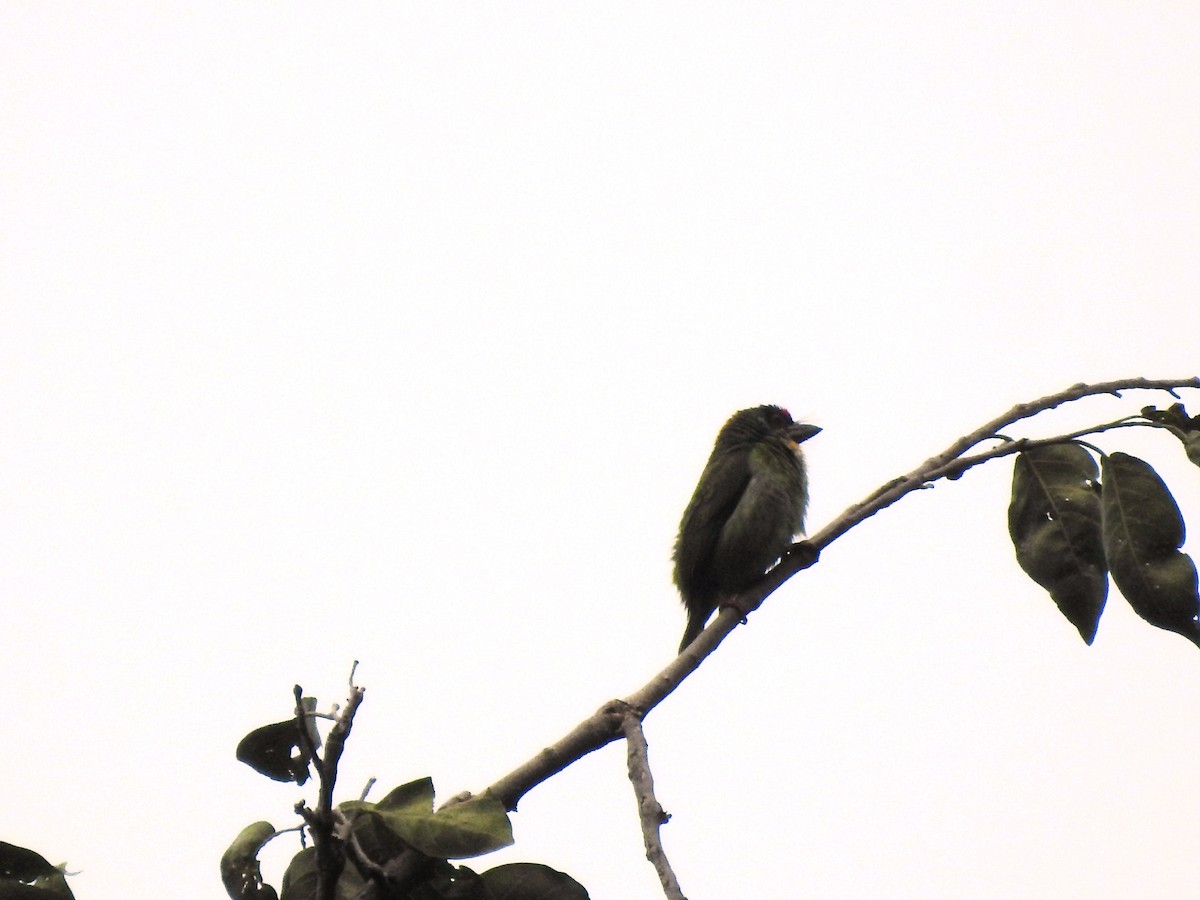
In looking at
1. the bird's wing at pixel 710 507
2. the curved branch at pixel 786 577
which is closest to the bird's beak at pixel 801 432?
the bird's wing at pixel 710 507

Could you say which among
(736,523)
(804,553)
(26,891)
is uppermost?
(736,523)

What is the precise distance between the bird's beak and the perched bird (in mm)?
208

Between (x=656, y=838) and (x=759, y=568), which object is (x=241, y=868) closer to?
(x=656, y=838)

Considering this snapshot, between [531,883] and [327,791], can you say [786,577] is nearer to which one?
[531,883]

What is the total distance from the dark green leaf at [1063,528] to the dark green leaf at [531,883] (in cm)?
136

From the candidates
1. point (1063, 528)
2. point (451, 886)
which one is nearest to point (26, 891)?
point (451, 886)

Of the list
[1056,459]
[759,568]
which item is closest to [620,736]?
[1056,459]

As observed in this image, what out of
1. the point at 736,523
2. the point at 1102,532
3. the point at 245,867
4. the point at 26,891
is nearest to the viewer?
the point at 26,891

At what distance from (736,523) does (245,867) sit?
133 inches

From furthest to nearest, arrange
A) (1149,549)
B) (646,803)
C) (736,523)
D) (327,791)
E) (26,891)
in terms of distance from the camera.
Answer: (736,523) < (1149,549) < (26,891) < (646,803) < (327,791)

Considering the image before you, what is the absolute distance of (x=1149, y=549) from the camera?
9.04 feet

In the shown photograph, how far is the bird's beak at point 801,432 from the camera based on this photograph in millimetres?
6121

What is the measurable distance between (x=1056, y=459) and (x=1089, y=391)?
0.26 meters

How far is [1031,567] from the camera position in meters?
2.90
